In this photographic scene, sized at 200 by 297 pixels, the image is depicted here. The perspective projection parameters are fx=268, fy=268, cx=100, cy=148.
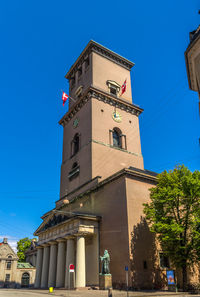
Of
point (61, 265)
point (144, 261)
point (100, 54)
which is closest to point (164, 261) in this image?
point (144, 261)

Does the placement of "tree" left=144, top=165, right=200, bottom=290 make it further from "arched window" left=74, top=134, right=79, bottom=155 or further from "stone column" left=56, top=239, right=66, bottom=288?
"arched window" left=74, top=134, right=79, bottom=155

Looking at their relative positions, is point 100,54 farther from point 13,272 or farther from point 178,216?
point 13,272

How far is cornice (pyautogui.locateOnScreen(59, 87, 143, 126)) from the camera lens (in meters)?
43.8

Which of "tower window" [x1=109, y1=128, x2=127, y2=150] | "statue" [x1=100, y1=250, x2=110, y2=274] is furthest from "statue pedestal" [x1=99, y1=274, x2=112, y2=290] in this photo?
"tower window" [x1=109, y1=128, x2=127, y2=150]

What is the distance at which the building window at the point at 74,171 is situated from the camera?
4138cm

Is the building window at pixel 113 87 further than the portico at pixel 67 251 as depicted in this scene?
Yes

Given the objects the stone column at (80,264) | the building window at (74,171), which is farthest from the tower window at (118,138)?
the stone column at (80,264)

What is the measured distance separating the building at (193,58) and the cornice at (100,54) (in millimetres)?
36453

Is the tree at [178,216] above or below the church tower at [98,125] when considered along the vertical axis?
below

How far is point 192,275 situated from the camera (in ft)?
93.3

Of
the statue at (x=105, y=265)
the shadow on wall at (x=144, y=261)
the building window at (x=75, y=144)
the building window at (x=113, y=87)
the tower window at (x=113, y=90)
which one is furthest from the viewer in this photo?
the tower window at (x=113, y=90)

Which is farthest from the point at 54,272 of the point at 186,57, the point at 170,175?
the point at 186,57

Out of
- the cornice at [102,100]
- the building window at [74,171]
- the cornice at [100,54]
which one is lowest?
the building window at [74,171]

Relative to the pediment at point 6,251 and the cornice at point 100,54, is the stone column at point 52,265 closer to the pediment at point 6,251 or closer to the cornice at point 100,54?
the pediment at point 6,251
